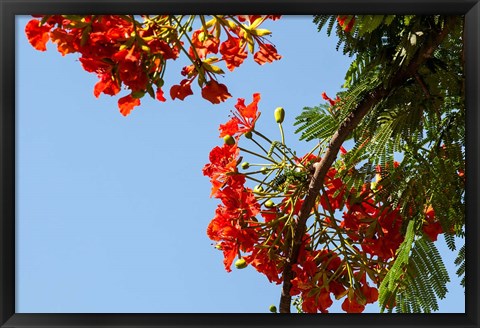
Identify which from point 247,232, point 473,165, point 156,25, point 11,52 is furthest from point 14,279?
point 473,165

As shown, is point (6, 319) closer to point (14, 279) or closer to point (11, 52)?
point (14, 279)

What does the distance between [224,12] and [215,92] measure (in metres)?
0.24

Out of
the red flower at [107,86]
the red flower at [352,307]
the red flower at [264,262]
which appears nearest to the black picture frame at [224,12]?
the red flower at [107,86]

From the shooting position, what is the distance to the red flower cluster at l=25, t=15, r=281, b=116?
1829 millimetres

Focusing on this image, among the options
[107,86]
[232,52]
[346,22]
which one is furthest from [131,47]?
[346,22]

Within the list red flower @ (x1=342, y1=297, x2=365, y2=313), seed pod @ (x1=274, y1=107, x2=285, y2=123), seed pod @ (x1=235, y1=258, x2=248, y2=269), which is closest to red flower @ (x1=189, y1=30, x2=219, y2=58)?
seed pod @ (x1=274, y1=107, x2=285, y2=123)

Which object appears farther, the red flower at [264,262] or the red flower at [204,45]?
the red flower at [264,262]

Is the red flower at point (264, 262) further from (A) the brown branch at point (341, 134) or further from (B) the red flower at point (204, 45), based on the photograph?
(B) the red flower at point (204, 45)

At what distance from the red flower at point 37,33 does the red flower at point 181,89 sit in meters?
0.29

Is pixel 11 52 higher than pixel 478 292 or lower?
higher

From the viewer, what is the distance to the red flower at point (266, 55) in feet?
6.77

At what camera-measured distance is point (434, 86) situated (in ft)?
6.77

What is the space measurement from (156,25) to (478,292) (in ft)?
2.54

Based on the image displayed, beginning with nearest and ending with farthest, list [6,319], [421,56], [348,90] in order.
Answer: [6,319]
[421,56]
[348,90]
